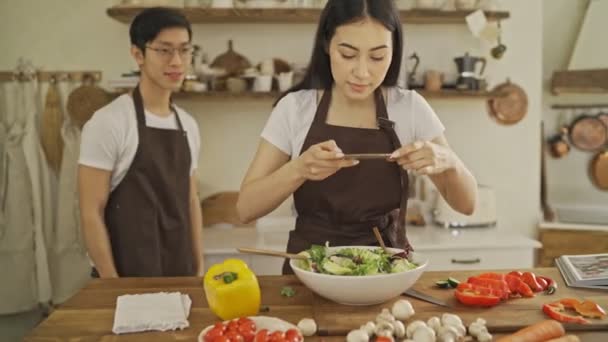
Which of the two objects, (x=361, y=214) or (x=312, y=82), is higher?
(x=312, y=82)

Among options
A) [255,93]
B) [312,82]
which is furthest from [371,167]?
[255,93]

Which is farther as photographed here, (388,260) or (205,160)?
(205,160)

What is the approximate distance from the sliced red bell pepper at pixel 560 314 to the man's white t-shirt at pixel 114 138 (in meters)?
1.55

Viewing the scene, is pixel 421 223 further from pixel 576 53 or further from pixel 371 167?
pixel 371 167

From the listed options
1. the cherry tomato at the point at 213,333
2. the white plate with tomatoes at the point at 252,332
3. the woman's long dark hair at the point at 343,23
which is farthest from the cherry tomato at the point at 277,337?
the woman's long dark hair at the point at 343,23

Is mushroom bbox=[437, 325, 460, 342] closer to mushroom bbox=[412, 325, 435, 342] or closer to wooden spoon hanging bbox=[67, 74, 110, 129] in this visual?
mushroom bbox=[412, 325, 435, 342]

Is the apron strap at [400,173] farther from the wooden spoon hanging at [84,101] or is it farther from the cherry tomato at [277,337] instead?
the wooden spoon hanging at [84,101]

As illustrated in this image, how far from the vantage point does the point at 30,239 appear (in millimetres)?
3273

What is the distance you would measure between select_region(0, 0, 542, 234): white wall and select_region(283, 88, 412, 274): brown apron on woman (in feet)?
5.61

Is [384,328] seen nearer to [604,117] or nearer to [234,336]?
[234,336]

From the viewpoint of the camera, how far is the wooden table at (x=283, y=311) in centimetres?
124

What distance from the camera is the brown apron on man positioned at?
7.27 feet

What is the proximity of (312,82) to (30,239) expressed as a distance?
2.22 metres

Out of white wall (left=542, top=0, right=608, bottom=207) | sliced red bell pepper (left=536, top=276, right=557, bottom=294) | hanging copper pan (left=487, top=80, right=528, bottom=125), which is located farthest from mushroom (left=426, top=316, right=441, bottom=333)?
white wall (left=542, top=0, right=608, bottom=207)
